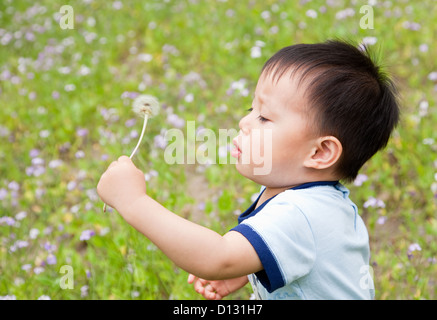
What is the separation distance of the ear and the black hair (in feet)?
0.09

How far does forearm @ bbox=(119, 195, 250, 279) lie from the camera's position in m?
1.22

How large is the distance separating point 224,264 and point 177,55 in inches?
134

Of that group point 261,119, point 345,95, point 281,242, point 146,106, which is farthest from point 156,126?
point 281,242

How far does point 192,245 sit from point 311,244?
1.10 feet

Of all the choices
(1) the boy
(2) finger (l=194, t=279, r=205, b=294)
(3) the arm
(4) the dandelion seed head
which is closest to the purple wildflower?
(2) finger (l=194, t=279, r=205, b=294)

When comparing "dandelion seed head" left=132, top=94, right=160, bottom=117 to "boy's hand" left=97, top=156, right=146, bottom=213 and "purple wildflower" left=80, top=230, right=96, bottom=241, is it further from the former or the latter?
"purple wildflower" left=80, top=230, right=96, bottom=241

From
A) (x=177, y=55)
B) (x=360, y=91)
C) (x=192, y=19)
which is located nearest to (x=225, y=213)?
(x=360, y=91)

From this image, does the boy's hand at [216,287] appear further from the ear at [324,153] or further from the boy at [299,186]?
the ear at [324,153]

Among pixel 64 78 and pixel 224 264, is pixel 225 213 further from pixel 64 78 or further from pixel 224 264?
pixel 64 78

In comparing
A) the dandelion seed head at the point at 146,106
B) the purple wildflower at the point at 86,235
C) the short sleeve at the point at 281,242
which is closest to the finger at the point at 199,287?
the short sleeve at the point at 281,242

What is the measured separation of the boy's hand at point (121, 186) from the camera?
1322 mm

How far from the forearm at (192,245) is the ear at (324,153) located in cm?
37

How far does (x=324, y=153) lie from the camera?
142 cm

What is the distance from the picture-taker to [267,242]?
1.22 meters
